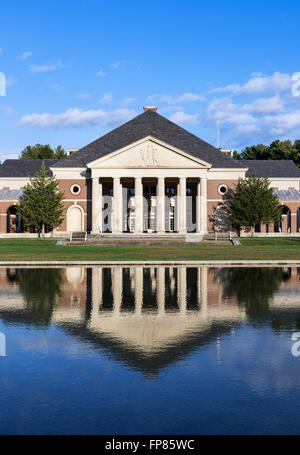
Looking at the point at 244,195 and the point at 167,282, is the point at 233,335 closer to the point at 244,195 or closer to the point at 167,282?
the point at 167,282

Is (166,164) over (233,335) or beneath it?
over

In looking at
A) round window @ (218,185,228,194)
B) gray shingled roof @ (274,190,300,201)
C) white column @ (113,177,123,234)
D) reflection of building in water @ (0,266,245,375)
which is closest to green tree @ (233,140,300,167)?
gray shingled roof @ (274,190,300,201)

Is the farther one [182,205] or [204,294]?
[182,205]

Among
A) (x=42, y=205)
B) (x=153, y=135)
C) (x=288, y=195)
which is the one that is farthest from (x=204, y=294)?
(x=288, y=195)

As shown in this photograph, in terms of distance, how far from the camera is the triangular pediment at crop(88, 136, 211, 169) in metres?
62.4

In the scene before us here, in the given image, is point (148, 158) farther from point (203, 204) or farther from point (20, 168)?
point (20, 168)

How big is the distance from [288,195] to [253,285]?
5366 cm

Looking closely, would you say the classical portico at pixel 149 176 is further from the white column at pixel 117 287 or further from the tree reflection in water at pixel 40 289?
the tree reflection in water at pixel 40 289

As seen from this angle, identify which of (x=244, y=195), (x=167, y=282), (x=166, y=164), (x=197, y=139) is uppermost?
(x=197, y=139)

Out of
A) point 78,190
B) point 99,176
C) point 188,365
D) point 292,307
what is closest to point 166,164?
point 99,176

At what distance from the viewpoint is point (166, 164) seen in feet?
206

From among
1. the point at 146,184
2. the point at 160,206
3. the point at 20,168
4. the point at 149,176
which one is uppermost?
the point at 20,168

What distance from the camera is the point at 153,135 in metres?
69.2

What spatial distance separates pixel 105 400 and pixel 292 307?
8585mm
